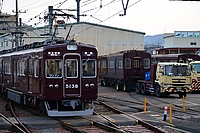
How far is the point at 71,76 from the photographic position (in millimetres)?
15523

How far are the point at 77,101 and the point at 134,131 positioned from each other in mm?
3494

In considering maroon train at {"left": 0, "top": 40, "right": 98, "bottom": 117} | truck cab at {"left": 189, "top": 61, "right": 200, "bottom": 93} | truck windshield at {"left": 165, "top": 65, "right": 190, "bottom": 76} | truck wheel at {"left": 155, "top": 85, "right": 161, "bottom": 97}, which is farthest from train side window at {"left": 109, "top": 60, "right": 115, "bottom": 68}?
maroon train at {"left": 0, "top": 40, "right": 98, "bottom": 117}

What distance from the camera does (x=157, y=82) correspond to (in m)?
26.1

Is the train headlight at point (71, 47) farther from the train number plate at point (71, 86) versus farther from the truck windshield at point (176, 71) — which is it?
the truck windshield at point (176, 71)

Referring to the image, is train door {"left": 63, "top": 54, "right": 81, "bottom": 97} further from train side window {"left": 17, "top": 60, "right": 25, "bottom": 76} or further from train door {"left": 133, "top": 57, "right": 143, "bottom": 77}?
train door {"left": 133, "top": 57, "right": 143, "bottom": 77}

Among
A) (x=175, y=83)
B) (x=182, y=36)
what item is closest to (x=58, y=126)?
(x=175, y=83)

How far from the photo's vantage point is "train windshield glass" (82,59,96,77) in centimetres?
1572

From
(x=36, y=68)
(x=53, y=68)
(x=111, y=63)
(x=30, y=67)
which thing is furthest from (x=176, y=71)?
(x=111, y=63)

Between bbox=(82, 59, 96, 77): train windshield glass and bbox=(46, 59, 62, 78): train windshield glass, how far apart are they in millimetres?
938

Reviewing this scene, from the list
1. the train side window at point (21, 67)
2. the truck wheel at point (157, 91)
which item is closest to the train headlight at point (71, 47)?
the train side window at point (21, 67)

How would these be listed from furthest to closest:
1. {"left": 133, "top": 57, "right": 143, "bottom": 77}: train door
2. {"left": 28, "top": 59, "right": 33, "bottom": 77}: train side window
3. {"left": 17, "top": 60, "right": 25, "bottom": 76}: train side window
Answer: {"left": 133, "top": 57, "right": 143, "bottom": 77}: train door < {"left": 17, "top": 60, "right": 25, "bottom": 76}: train side window < {"left": 28, "top": 59, "right": 33, "bottom": 77}: train side window

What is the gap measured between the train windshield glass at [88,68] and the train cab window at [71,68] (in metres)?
0.31

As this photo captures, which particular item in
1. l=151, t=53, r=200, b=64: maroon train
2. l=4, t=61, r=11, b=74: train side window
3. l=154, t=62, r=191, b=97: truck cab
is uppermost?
l=151, t=53, r=200, b=64: maroon train

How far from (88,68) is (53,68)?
4.53ft
